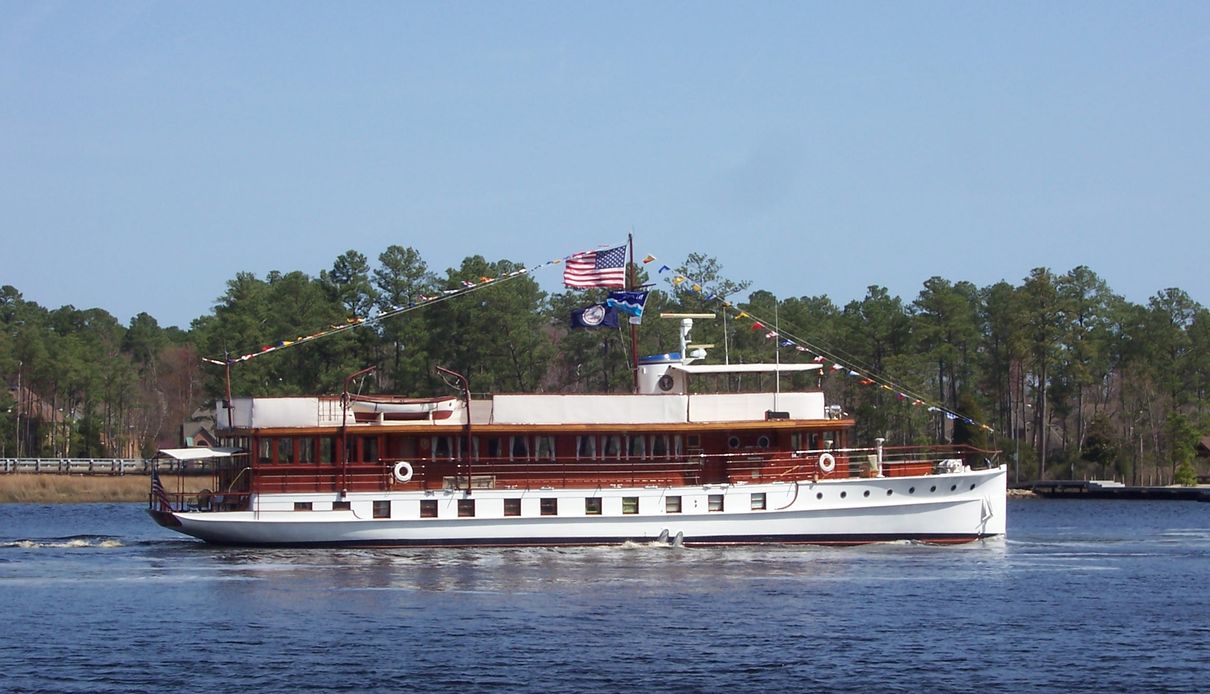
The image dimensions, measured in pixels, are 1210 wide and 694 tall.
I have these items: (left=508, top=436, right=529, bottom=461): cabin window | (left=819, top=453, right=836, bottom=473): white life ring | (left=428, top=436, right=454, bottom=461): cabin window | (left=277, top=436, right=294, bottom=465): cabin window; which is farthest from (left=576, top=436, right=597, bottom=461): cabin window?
(left=277, top=436, right=294, bottom=465): cabin window

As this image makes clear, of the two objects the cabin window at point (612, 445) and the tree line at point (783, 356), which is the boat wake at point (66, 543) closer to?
the cabin window at point (612, 445)

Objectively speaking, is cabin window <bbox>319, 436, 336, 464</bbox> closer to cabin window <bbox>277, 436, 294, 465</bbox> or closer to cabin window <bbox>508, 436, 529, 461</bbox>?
cabin window <bbox>277, 436, 294, 465</bbox>

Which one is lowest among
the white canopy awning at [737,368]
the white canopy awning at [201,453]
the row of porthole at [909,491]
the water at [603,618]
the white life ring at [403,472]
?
the water at [603,618]

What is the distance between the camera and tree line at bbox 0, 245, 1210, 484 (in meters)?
86.9

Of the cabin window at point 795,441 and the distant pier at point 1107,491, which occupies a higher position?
the cabin window at point 795,441

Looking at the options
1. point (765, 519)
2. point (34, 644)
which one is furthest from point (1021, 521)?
point (34, 644)

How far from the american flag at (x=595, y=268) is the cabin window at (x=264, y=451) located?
9660 mm

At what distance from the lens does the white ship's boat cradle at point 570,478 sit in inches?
1714

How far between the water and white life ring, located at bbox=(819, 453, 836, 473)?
2435mm

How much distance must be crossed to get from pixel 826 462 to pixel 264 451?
52.1 ft

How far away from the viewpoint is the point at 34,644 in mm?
29031

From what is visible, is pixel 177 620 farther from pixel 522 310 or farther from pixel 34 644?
pixel 522 310

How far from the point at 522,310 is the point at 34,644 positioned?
59906 mm

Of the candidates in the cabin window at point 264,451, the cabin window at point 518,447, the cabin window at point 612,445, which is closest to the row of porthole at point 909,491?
the cabin window at point 612,445
